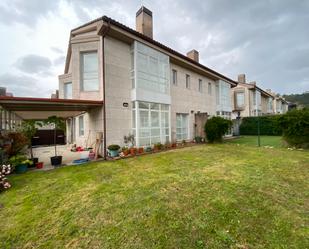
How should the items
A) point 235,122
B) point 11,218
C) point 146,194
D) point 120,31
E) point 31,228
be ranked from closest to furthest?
point 31,228 < point 11,218 < point 146,194 < point 120,31 < point 235,122

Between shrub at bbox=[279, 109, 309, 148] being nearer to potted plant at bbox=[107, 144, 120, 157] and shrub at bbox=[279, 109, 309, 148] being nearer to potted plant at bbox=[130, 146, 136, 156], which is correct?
potted plant at bbox=[130, 146, 136, 156]

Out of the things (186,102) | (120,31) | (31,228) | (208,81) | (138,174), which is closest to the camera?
(31,228)

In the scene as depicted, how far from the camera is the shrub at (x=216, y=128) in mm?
14234

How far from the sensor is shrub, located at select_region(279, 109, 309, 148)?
432 inches

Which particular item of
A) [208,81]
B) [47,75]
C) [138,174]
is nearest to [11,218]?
[138,174]

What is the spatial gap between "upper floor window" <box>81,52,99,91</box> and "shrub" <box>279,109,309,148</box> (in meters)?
12.4

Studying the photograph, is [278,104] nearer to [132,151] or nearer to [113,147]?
[132,151]

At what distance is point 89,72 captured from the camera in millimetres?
11031

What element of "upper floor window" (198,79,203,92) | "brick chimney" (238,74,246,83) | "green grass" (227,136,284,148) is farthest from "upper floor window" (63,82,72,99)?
"brick chimney" (238,74,246,83)

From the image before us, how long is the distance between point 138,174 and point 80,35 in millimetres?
10256

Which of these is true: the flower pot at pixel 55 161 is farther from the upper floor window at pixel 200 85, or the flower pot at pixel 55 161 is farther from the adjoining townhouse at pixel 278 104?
the adjoining townhouse at pixel 278 104

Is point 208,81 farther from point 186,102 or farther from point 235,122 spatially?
point 235,122

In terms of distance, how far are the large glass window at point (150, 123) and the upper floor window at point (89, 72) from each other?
2.90m

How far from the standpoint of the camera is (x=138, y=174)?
249 inches
